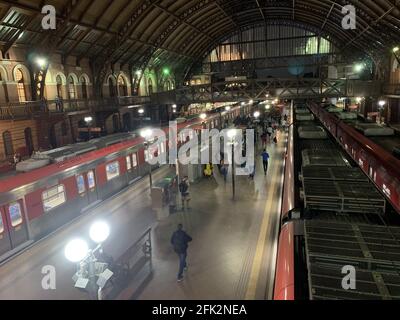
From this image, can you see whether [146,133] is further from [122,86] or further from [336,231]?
[122,86]

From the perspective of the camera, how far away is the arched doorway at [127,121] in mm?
37869

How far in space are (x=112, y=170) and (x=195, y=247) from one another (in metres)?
7.32

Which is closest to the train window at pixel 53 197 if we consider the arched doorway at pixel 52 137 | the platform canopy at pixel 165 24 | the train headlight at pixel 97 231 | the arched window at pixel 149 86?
the train headlight at pixel 97 231

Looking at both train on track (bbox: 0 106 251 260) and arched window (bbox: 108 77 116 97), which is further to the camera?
arched window (bbox: 108 77 116 97)

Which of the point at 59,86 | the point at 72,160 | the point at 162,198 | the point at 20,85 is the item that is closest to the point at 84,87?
the point at 59,86

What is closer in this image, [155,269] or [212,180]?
[155,269]

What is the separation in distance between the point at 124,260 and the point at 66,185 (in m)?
5.21

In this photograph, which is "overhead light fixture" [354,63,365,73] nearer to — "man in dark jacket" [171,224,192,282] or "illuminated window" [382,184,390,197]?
"illuminated window" [382,184,390,197]

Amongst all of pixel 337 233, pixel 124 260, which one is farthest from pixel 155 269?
pixel 337 233

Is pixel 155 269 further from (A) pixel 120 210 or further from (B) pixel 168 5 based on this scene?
(B) pixel 168 5

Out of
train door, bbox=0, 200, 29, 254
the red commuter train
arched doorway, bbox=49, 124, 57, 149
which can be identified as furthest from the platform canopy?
the red commuter train

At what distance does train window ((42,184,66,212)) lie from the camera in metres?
11.6
